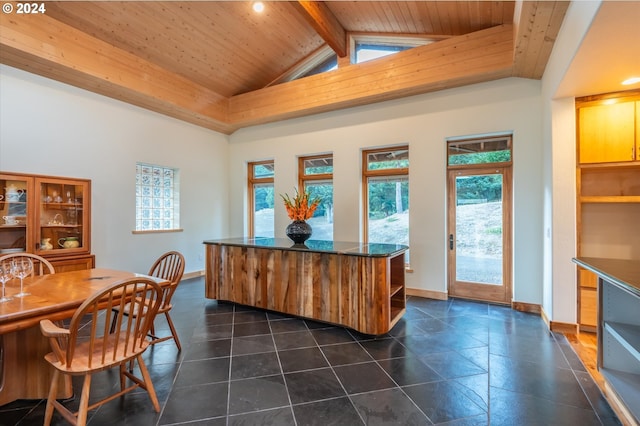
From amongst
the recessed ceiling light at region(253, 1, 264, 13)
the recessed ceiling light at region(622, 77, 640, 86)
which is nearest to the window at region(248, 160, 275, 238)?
the recessed ceiling light at region(253, 1, 264, 13)

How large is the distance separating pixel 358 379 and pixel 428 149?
3.36 m

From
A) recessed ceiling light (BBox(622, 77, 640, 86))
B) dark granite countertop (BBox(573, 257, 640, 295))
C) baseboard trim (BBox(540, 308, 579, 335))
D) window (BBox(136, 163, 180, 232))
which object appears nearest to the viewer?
dark granite countertop (BBox(573, 257, 640, 295))

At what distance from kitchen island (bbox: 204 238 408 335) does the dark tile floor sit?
216mm

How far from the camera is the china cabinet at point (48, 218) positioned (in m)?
3.51

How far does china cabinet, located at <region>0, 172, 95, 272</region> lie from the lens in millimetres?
3514

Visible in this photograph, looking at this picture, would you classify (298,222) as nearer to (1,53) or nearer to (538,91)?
(538,91)

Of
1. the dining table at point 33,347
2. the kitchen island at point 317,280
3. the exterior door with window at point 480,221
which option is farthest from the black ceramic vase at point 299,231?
the exterior door with window at point 480,221

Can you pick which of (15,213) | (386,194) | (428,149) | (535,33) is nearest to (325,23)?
(428,149)

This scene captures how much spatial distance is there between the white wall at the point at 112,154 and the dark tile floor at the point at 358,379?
2290mm

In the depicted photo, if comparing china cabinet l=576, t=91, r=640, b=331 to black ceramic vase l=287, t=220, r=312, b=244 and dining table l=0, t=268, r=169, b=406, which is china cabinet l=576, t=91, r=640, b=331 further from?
dining table l=0, t=268, r=169, b=406

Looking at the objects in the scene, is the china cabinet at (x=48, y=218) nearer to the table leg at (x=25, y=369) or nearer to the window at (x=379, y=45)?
the table leg at (x=25, y=369)

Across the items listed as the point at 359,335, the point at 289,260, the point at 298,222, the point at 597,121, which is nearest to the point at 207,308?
the point at 289,260

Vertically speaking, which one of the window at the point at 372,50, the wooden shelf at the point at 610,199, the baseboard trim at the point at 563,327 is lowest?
the baseboard trim at the point at 563,327

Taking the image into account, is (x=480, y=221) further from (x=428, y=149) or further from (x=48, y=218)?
(x=48, y=218)
